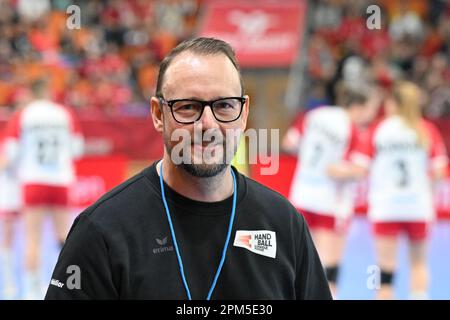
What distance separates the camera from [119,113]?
14805 mm

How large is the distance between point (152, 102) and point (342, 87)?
5634mm

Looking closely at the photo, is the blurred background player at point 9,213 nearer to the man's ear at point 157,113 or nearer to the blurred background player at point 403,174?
the blurred background player at point 403,174

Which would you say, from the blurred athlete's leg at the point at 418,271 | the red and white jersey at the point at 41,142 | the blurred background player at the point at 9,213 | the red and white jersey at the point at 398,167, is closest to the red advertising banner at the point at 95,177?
the blurred background player at the point at 9,213

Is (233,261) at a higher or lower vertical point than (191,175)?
lower

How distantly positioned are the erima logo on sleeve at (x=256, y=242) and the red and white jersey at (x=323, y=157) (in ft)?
17.4

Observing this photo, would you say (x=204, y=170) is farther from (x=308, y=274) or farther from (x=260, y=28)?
(x=260, y=28)

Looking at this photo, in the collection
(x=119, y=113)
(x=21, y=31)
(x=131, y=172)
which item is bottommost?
(x=131, y=172)

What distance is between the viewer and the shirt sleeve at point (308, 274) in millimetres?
2734

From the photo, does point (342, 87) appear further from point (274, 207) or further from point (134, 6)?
point (134, 6)

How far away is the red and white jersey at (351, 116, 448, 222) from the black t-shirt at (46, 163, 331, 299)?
16.5ft

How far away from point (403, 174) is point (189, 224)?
543cm

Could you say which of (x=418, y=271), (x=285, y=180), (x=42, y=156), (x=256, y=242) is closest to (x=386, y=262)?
(x=418, y=271)

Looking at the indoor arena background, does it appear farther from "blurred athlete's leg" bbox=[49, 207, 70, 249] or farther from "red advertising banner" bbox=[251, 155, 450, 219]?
"blurred athlete's leg" bbox=[49, 207, 70, 249]
